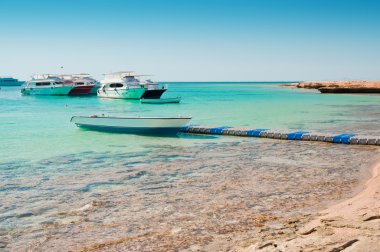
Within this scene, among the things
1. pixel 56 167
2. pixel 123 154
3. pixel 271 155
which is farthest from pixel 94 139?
pixel 271 155

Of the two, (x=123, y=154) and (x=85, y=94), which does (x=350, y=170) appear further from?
(x=85, y=94)

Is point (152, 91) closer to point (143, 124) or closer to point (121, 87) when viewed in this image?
point (121, 87)

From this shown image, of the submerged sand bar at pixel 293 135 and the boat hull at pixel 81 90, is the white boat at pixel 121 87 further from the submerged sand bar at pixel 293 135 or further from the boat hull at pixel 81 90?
the submerged sand bar at pixel 293 135

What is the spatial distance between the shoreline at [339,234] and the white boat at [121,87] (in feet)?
176

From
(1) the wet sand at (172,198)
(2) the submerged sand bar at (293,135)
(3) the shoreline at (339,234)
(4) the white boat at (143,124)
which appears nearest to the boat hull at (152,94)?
(4) the white boat at (143,124)

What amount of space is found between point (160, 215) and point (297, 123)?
22567mm

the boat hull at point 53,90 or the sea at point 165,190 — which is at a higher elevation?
the boat hull at point 53,90

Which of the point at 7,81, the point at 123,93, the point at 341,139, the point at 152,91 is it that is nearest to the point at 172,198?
the point at 341,139

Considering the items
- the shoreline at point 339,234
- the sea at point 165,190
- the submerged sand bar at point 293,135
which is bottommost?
the sea at point 165,190

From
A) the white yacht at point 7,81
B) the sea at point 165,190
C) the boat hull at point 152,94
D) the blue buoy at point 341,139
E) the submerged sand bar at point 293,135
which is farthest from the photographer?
the white yacht at point 7,81

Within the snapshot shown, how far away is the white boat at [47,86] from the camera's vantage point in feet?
263

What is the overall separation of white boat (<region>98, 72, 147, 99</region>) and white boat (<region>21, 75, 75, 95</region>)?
47.6 ft

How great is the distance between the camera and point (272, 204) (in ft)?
30.4

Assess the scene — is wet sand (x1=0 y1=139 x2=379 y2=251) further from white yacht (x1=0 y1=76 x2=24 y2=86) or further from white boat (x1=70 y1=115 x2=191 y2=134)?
white yacht (x1=0 y1=76 x2=24 y2=86)
